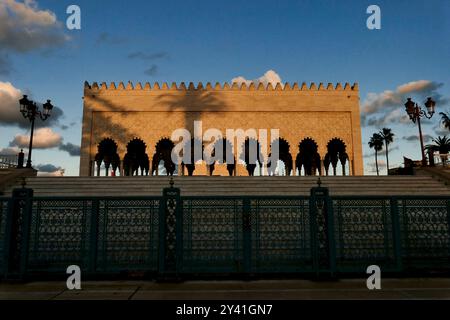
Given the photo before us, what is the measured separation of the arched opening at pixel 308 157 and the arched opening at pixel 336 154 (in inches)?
42.9

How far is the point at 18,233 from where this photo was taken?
16.9 feet

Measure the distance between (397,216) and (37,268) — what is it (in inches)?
216

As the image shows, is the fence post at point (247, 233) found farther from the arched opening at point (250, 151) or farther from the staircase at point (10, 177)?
the arched opening at point (250, 151)

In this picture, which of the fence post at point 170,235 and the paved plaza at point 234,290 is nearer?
the paved plaza at point 234,290

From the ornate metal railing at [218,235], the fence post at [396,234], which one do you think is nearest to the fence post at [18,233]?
the ornate metal railing at [218,235]

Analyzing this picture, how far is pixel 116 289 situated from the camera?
14.5ft

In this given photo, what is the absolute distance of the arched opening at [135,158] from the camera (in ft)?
82.8

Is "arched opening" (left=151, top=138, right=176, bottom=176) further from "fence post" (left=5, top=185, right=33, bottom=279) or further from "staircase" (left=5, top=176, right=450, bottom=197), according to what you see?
"fence post" (left=5, top=185, right=33, bottom=279)

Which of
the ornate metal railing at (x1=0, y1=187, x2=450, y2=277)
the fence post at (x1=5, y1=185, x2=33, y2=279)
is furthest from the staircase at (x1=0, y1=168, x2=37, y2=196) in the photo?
the ornate metal railing at (x1=0, y1=187, x2=450, y2=277)

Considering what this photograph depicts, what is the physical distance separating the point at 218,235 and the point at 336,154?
2586 centimetres

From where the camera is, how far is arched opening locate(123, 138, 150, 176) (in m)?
25.2

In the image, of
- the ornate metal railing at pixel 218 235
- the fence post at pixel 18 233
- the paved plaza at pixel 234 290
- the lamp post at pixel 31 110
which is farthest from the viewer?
the lamp post at pixel 31 110
